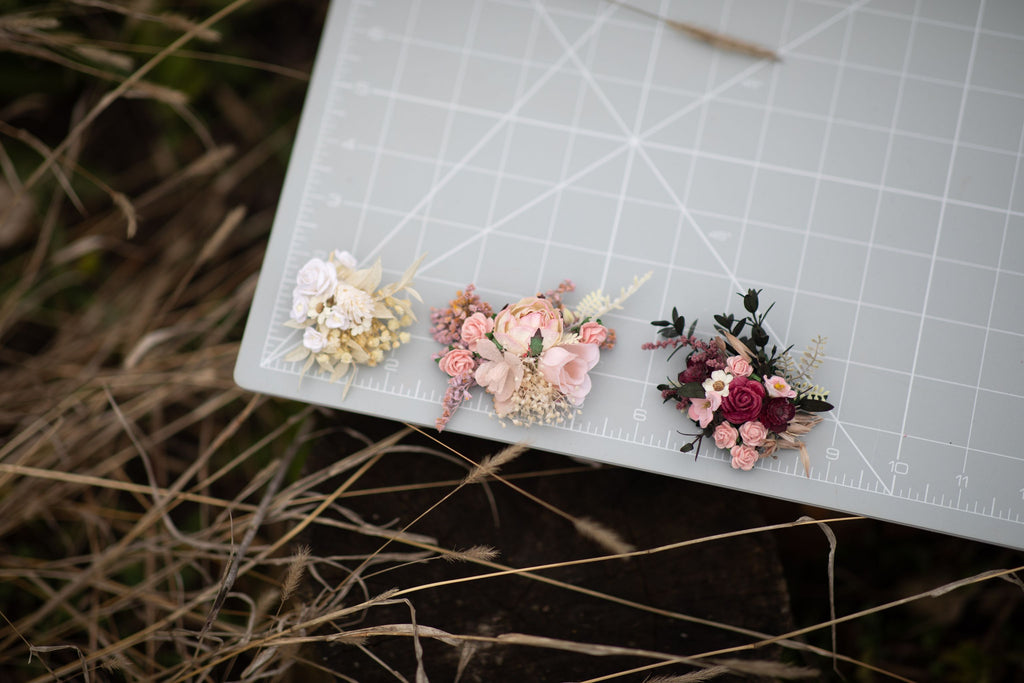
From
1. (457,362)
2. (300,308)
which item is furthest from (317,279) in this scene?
(457,362)

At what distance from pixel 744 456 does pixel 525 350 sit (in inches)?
31.6

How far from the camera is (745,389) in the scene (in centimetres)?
205

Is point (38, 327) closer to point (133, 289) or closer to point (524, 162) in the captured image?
point (133, 289)

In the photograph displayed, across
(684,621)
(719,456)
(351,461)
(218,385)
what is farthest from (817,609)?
(218,385)

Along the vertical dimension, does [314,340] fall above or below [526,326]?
below

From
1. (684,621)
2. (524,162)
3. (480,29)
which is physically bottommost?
(684,621)

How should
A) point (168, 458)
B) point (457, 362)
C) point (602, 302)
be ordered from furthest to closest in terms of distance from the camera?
1. point (168, 458)
2. point (602, 302)
3. point (457, 362)

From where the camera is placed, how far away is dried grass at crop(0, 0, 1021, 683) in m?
2.13

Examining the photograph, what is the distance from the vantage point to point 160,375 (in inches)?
103

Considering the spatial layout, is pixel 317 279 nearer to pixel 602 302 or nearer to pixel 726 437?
pixel 602 302

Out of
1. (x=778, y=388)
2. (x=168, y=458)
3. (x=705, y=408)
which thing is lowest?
(x=168, y=458)

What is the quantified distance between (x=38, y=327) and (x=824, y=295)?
3.69 metres

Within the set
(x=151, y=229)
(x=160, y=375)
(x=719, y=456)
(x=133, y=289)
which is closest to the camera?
(x=719, y=456)

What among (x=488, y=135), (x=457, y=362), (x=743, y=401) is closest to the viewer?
(x=743, y=401)
